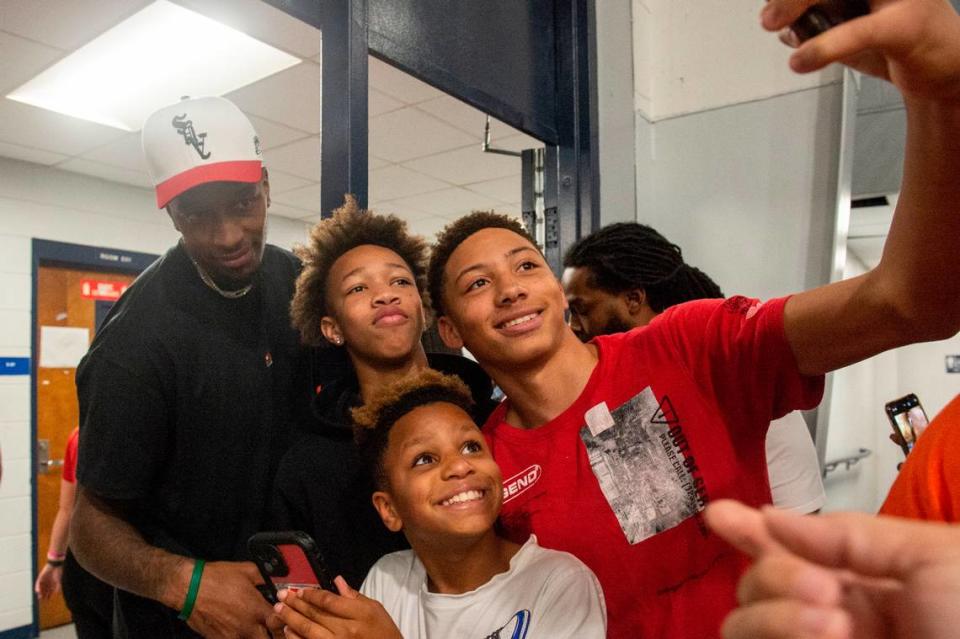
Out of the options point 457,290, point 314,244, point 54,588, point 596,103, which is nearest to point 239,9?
point 596,103

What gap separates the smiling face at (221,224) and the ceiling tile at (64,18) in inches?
82.0

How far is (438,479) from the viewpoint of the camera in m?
1.28

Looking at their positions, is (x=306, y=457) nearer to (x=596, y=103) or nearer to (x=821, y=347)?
(x=821, y=347)

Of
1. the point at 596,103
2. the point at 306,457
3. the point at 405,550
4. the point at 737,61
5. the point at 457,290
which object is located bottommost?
the point at 405,550

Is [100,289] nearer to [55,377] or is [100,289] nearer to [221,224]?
[55,377]

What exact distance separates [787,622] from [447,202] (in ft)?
21.0

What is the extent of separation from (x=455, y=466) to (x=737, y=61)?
7.69ft

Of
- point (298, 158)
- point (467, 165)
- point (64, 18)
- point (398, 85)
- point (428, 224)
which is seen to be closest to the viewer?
point (64, 18)

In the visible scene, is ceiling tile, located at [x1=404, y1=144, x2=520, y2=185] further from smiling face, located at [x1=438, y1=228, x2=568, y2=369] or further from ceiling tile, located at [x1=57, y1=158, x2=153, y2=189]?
smiling face, located at [x1=438, y1=228, x2=568, y2=369]

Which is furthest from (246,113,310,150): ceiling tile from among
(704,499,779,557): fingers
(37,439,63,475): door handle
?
(704,499,779,557): fingers

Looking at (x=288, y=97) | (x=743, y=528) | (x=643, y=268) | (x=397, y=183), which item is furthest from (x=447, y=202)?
(x=743, y=528)

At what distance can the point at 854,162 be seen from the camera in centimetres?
275

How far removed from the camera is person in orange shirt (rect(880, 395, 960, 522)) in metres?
0.71

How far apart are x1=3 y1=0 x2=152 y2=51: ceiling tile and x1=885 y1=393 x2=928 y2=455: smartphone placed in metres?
3.42
